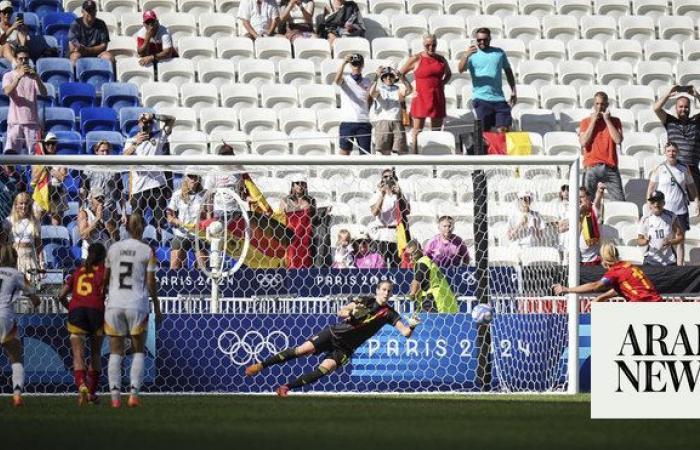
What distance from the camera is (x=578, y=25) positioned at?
80.3 ft

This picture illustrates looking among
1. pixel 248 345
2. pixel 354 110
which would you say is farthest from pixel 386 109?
pixel 248 345

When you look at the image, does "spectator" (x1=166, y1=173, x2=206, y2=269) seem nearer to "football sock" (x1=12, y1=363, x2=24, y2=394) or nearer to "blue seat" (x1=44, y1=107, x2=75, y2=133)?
"football sock" (x1=12, y1=363, x2=24, y2=394)

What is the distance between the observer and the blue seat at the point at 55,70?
69.3 feet

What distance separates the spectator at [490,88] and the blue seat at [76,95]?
482cm

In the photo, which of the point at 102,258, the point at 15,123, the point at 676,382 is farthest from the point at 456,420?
the point at 15,123

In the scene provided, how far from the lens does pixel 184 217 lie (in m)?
16.4

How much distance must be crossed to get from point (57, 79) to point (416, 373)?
7.63 m

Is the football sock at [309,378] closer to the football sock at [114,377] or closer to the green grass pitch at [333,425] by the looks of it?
the green grass pitch at [333,425]

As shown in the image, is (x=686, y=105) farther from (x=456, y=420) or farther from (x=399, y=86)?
(x=456, y=420)

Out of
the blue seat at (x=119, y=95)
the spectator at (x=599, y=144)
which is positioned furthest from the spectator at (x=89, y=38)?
the spectator at (x=599, y=144)

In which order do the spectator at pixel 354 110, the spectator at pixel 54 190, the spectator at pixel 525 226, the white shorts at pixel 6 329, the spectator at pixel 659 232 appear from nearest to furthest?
the white shorts at pixel 6 329
the spectator at pixel 54 190
the spectator at pixel 525 226
the spectator at pixel 659 232
the spectator at pixel 354 110

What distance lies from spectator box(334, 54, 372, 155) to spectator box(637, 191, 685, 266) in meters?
3.46

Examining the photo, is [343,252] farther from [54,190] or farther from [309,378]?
[54,190]

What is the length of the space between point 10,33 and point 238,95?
3.09 meters
